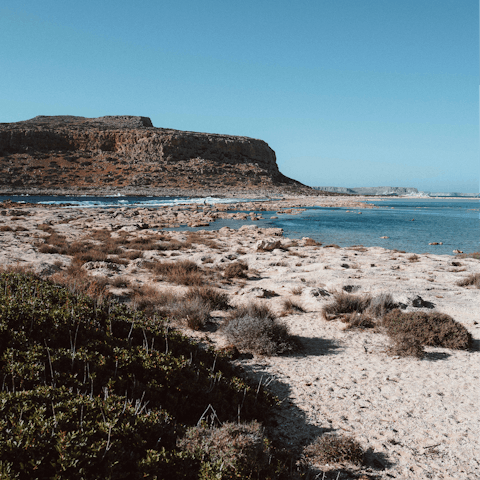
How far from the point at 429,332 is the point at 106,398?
608 cm

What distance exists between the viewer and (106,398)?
10.2 feet

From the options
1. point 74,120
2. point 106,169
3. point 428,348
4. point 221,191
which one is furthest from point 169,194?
point 428,348

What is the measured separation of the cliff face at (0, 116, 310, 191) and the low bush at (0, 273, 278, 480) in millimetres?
77605

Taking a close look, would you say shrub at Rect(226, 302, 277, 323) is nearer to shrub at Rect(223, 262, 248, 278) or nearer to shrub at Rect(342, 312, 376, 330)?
shrub at Rect(342, 312, 376, 330)

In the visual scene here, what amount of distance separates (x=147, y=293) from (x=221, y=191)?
244 ft

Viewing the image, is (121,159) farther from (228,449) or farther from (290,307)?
(228,449)

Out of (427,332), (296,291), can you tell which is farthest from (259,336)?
(296,291)

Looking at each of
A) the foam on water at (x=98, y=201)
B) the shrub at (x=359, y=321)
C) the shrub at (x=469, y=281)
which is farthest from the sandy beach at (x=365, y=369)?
the foam on water at (x=98, y=201)

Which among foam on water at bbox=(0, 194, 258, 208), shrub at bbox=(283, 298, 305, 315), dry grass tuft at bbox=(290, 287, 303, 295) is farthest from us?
foam on water at bbox=(0, 194, 258, 208)

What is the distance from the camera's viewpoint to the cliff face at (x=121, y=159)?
78.1m

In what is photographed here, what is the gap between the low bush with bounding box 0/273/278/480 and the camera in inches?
95.1

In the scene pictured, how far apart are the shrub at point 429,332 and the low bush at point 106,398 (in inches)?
135

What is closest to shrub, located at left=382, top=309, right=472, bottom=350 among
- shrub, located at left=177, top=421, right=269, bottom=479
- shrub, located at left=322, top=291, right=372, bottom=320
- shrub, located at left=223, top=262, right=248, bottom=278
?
shrub, located at left=322, top=291, right=372, bottom=320

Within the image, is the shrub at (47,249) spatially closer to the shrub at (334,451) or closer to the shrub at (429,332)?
the shrub at (429,332)
